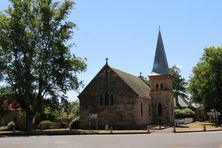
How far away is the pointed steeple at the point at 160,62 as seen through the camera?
62594 mm

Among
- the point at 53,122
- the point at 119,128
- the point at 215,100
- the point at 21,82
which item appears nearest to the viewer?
the point at 21,82

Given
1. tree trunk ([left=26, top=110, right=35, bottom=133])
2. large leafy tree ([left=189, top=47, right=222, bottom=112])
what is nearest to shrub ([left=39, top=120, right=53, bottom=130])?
tree trunk ([left=26, top=110, right=35, bottom=133])

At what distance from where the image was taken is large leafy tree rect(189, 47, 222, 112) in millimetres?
67375

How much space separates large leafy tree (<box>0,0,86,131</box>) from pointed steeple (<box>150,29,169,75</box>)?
17405 mm

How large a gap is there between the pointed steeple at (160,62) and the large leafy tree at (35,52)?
17405 mm

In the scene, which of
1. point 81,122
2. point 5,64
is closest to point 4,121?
point 81,122

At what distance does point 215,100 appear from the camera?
66875 mm

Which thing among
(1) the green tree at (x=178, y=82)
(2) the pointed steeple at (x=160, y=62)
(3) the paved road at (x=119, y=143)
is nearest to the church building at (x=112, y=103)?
(2) the pointed steeple at (x=160, y=62)

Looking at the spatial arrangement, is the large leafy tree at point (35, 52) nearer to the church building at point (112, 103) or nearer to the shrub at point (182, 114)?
the church building at point (112, 103)

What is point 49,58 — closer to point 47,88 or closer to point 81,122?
point 47,88

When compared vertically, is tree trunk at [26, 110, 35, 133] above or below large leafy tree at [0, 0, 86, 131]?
below

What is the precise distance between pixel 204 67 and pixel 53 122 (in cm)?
2949

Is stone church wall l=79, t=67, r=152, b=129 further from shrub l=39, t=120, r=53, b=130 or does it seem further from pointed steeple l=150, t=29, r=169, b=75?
pointed steeple l=150, t=29, r=169, b=75

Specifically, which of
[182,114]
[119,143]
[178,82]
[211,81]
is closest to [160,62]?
[211,81]
